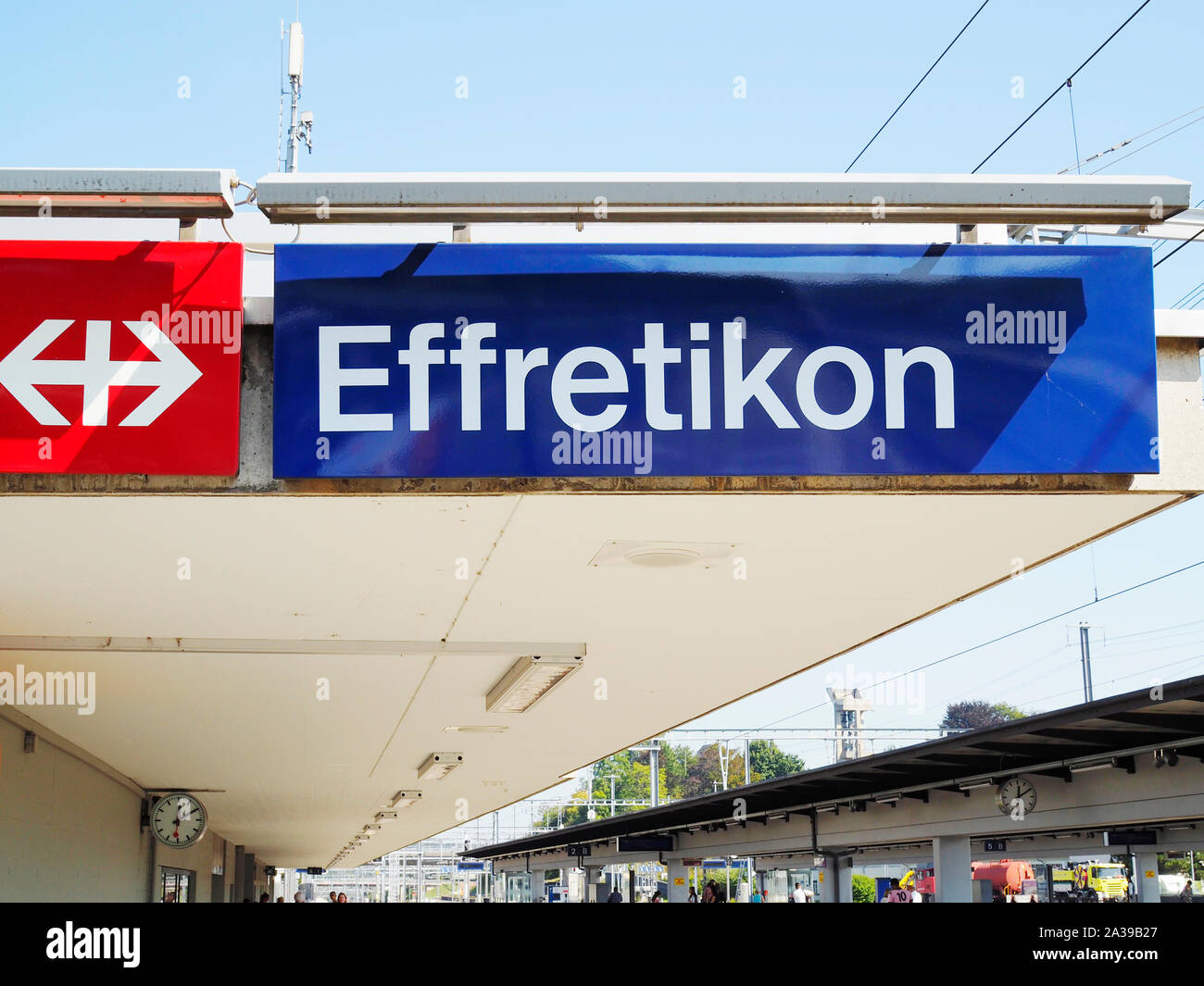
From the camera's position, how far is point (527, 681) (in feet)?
24.1

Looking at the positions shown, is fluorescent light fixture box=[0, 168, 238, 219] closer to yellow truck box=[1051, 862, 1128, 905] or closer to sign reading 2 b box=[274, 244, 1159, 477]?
sign reading 2 b box=[274, 244, 1159, 477]

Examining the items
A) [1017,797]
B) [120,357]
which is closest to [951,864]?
[1017,797]

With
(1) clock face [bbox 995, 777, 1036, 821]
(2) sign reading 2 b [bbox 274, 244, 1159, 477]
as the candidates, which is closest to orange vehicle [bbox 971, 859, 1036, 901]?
(1) clock face [bbox 995, 777, 1036, 821]

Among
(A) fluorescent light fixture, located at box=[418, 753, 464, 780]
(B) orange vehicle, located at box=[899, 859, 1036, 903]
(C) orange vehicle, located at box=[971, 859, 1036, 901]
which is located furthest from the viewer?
(C) orange vehicle, located at box=[971, 859, 1036, 901]

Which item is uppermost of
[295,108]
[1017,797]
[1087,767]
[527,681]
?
[295,108]

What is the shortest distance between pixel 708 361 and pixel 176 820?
12.4m

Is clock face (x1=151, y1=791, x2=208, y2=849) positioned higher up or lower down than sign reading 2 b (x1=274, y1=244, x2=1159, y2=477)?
lower down

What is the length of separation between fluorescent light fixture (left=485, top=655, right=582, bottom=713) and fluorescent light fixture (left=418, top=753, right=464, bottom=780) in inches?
133

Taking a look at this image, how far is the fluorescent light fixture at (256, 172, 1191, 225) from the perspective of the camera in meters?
3.62

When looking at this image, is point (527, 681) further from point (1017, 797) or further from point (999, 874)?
point (999, 874)

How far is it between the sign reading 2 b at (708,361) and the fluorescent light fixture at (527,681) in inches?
127

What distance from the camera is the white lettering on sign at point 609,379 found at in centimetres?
364

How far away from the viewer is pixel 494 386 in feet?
12.0
